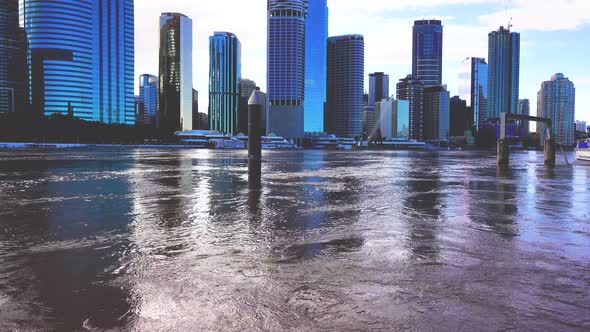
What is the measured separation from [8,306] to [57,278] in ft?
4.30

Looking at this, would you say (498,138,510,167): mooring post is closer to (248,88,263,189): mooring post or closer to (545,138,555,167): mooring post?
(545,138,555,167): mooring post

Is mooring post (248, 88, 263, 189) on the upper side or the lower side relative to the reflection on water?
upper

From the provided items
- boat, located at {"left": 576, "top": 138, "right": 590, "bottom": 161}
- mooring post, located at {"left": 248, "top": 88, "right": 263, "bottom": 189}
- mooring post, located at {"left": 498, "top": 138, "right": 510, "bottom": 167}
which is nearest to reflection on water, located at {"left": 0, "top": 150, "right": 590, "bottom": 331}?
mooring post, located at {"left": 248, "top": 88, "right": 263, "bottom": 189}

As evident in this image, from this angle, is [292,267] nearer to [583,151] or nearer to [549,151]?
[549,151]

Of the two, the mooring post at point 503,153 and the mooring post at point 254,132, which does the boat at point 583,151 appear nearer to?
the mooring post at point 503,153

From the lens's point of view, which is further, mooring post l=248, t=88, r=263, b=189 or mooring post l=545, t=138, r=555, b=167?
mooring post l=545, t=138, r=555, b=167

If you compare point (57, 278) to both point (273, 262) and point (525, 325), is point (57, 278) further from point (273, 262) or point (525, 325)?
point (525, 325)

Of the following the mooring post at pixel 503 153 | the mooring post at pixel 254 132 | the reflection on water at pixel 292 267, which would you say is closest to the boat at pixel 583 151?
the mooring post at pixel 503 153

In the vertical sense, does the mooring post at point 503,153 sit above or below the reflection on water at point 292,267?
above

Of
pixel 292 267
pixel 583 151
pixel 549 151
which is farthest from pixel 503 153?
pixel 292 267

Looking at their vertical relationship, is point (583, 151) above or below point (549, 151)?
below

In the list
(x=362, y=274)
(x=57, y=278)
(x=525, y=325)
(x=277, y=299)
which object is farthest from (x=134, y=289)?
(x=525, y=325)

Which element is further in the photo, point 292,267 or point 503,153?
point 503,153

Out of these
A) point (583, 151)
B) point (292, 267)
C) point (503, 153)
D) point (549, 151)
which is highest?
point (549, 151)
